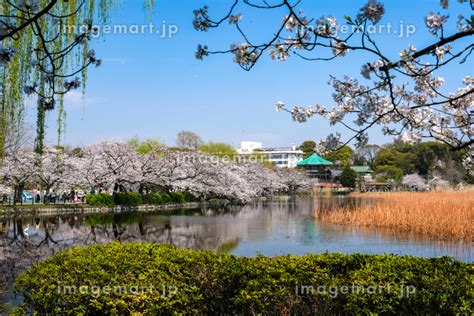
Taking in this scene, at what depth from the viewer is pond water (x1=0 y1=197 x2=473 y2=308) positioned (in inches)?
472

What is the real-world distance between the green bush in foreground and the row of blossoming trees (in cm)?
2208

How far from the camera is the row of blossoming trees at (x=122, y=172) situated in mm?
27391

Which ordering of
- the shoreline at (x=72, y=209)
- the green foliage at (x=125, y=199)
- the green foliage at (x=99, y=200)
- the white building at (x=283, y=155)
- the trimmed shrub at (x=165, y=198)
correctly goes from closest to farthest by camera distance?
1. the shoreline at (x=72, y=209)
2. the green foliage at (x=99, y=200)
3. the green foliage at (x=125, y=199)
4. the trimmed shrub at (x=165, y=198)
5. the white building at (x=283, y=155)

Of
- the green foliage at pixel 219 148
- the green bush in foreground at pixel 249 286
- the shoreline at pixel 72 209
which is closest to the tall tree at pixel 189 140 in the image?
the green foliage at pixel 219 148

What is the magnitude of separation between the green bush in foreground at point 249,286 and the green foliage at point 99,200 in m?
24.9

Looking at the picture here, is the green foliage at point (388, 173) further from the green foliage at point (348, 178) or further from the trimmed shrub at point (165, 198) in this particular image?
the trimmed shrub at point (165, 198)

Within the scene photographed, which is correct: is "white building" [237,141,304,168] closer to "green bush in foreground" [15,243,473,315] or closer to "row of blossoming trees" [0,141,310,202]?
"row of blossoming trees" [0,141,310,202]

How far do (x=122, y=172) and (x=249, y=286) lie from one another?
29.2 m

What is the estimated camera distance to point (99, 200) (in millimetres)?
29562

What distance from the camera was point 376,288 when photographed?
4094mm

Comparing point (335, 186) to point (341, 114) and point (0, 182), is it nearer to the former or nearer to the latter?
point (0, 182)

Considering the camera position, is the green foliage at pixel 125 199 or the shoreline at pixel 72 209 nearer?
the shoreline at pixel 72 209

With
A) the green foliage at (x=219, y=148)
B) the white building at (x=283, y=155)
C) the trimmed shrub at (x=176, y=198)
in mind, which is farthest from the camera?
the white building at (x=283, y=155)

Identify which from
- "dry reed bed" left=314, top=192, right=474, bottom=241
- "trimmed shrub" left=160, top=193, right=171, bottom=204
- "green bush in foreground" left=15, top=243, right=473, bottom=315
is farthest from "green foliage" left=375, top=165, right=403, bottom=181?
"green bush in foreground" left=15, top=243, right=473, bottom=315
